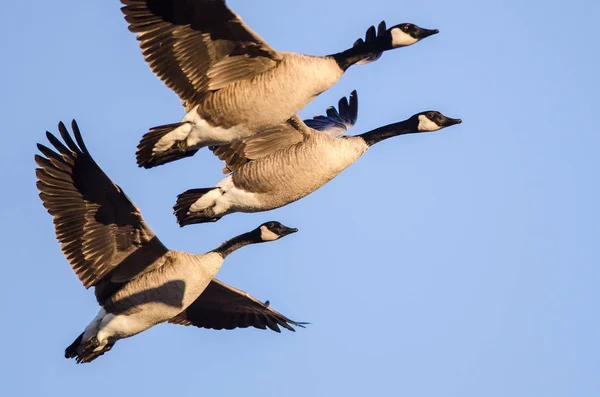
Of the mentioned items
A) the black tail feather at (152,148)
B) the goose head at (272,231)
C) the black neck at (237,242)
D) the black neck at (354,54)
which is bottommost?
the goose head at (272,231)

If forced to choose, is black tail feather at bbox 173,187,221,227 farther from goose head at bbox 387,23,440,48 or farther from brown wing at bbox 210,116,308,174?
goose head at bbox 387,23,440,48

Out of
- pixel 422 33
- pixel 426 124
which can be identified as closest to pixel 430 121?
pixel 426 124

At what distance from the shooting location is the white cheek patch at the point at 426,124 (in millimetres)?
16078

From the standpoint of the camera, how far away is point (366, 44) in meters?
14.4

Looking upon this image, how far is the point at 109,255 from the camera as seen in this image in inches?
578

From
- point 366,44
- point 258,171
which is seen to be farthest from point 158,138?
point 366,44

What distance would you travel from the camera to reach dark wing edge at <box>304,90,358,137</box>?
18.2m

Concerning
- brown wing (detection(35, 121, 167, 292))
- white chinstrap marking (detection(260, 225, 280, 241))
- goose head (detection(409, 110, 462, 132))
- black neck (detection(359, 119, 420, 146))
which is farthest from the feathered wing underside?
brown wing (detection(35, 121, 167, 292))

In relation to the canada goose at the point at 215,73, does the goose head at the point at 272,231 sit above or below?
below

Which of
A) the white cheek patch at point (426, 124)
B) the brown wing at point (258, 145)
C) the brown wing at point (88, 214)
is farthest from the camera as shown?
the white cheek patch at point (426, 124)

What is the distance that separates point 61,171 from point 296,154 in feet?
9.56

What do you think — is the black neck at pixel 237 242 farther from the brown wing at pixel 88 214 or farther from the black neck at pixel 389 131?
the black neck at pixel 389 131

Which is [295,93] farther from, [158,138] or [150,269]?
[150,269]

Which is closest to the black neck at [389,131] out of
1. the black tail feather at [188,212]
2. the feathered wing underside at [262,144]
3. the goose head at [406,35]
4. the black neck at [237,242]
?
the feathered wing underside at [262,144]
